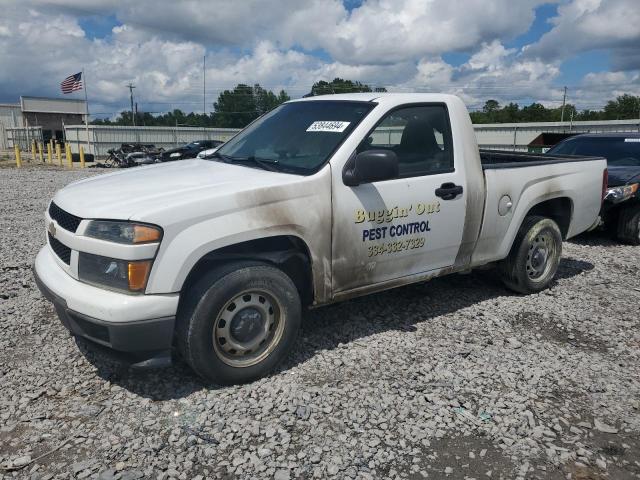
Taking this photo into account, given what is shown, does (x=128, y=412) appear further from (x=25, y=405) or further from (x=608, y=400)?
(x=608, y=400)

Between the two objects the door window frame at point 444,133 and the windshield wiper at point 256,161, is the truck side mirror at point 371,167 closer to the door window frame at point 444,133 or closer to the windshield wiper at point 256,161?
the door window frame at point 444,133

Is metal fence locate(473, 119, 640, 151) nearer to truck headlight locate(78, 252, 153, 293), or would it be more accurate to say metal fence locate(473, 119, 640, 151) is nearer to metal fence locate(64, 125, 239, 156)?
metal fence locate(64, 125, 239, 156)

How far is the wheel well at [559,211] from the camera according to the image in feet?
18.0

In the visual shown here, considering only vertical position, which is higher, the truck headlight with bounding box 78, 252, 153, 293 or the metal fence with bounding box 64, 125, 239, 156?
the metal fence with bounding box 64, 125, 239, 156

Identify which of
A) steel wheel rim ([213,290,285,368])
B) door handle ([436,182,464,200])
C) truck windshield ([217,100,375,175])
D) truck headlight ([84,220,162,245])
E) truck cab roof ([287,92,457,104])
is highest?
truck cab roof ([287,92,457,104])

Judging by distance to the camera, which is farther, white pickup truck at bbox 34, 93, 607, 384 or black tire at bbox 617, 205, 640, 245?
black tire at bbox 617, 205, 640, 245

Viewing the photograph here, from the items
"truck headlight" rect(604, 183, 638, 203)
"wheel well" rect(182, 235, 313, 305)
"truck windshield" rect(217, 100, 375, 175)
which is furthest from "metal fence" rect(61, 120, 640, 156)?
"wheel well" rect(182, 235, 313, 305)

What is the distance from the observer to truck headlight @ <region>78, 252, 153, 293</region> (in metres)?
2.95

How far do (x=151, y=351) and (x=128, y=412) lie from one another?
0.45m

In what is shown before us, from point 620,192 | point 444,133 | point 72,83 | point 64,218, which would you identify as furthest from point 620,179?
point 72,83

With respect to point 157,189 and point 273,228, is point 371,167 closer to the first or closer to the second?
point 273,228

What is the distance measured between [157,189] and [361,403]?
189cm

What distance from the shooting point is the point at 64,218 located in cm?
336

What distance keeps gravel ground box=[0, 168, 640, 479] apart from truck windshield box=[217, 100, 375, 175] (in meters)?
1.46
